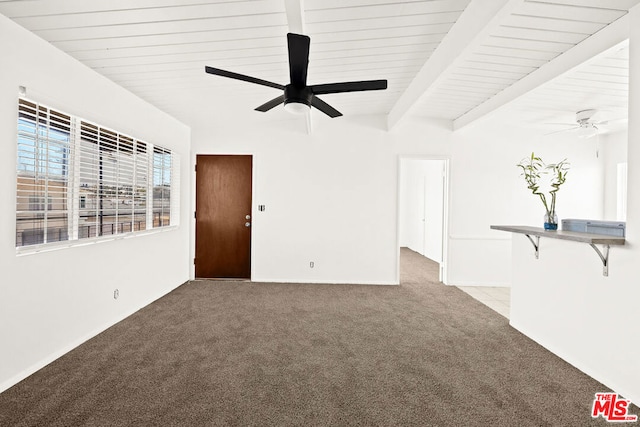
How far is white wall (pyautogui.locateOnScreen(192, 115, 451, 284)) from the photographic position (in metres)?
5.11

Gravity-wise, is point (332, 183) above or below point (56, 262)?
above

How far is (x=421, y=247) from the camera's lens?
26.8 ft

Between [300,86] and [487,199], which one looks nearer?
[300,86]

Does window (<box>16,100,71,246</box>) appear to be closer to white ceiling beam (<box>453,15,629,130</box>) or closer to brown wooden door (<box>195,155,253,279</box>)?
brown wooden door (<box>195,155,253,279</box>)

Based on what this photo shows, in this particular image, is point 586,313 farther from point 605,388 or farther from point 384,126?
point 384,126

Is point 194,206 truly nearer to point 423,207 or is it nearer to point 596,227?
point 596,227

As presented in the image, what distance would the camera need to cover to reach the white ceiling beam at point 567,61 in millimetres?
2281

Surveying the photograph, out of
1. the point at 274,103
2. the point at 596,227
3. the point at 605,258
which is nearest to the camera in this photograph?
the point at 605,258

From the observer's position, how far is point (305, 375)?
234cm

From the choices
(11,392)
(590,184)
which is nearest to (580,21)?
(590,184)

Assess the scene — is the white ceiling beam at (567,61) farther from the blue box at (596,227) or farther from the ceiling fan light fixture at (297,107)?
the ceiling fan light fixture at (297,107)

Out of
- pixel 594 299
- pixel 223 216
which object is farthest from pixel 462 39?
pixel 223 216

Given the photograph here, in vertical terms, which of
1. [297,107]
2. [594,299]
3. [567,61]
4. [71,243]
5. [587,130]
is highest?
[567,61]

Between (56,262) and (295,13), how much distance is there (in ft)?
8.44
